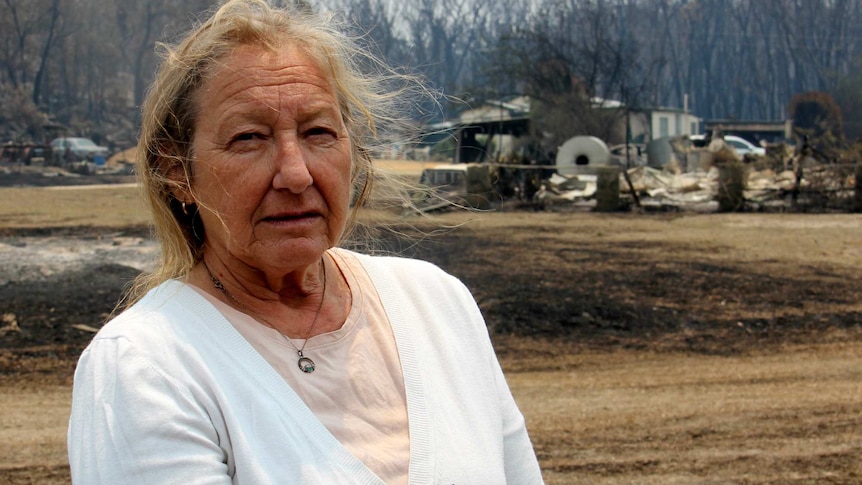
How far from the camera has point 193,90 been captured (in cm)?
182

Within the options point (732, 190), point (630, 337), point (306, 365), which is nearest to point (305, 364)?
point (306, 365)

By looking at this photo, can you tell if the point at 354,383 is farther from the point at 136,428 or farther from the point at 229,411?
the point at 136,428

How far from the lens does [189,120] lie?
1.83m

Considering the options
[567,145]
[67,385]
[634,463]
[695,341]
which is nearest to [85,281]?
[67,385]

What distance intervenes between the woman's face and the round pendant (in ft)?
0.63

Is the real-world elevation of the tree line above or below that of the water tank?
above

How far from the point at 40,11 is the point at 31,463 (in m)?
59.7

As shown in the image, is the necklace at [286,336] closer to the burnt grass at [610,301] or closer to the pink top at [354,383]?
the pink top at [354,383]

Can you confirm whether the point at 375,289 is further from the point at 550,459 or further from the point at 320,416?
the point at 550,459

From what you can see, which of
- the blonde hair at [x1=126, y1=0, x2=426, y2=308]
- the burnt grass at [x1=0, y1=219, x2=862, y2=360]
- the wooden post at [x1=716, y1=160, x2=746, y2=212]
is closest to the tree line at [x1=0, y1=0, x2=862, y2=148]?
the blonde hair at [x1=126, y1=0, x2=426, y2=308]

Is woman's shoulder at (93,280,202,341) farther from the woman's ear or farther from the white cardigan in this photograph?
the woman's ear

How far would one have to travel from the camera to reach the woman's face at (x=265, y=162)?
179 centimetres

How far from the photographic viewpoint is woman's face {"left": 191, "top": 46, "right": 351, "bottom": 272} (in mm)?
1788

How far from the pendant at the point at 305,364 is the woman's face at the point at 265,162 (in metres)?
0.19
